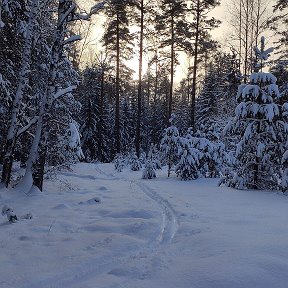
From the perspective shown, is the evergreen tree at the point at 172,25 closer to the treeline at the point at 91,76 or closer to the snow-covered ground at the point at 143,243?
the treeline at the point at 91,76

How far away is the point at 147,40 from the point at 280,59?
40.7ft

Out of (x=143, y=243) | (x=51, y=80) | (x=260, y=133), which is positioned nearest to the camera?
(x=143, y=243)

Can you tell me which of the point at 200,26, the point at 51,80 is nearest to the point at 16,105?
the point at 51,80

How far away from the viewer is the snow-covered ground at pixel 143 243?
422cm

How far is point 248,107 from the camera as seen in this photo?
40.7ft

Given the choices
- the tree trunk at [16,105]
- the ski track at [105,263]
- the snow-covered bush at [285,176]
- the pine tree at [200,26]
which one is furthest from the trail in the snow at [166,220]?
the pine tree at [200,26]

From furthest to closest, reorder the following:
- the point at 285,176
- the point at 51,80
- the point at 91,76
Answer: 1. the point at 91,76
2. the point at 285,176
3. the point at 51,80

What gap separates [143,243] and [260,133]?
7.88 metres

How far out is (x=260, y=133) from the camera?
479 inches

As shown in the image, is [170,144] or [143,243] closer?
[143,243]

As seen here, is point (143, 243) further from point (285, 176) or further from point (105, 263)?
point (285, 176)

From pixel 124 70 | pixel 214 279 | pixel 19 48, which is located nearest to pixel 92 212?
pixel 214 279

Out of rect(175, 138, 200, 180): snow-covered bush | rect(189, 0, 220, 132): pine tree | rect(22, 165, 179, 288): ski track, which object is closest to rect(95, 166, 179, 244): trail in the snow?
rect(22, 165, 179, 288): ski track

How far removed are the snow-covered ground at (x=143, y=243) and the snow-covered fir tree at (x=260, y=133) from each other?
108 inches
